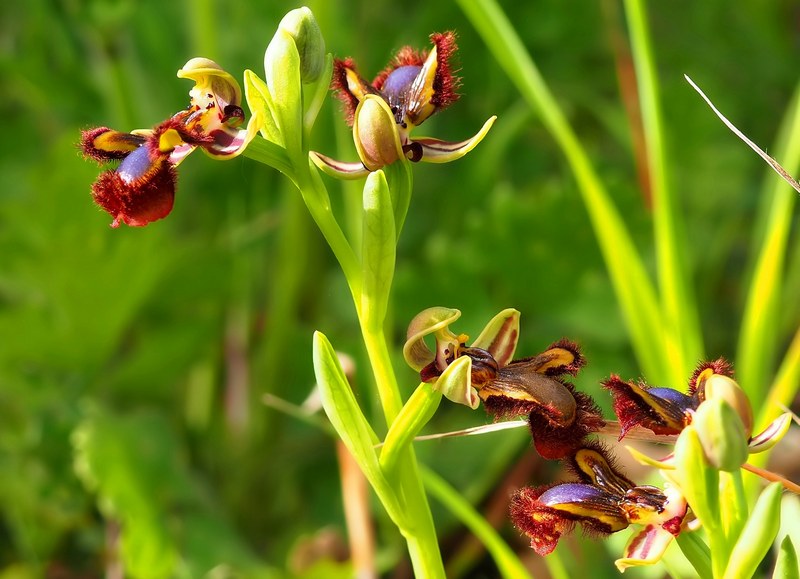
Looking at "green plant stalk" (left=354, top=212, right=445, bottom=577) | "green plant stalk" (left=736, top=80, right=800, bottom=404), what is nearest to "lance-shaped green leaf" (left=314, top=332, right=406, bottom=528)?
"green plant stalk" (left=354, top=212, right=445, bottom=577)

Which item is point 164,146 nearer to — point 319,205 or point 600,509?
point 319,205

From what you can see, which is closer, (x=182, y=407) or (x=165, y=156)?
(x=165, y=156)

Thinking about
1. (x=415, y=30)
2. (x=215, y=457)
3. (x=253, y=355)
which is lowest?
(x=215, y=457)

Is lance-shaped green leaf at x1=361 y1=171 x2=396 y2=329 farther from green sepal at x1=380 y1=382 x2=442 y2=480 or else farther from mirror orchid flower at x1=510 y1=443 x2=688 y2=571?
mirror orchid flower at x1=510 y1=443 x2=688 y2=571

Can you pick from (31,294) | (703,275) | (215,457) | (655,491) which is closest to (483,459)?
(215,457)

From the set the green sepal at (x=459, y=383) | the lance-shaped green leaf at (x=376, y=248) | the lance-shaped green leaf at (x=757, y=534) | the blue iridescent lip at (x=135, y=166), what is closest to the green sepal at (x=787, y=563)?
the lance-shaped green leaf at (x=757, y=534)

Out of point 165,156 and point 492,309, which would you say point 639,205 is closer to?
point 492,309

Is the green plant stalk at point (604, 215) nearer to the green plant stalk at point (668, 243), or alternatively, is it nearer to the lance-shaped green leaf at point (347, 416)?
the green plant stalk at point (668, 243)
